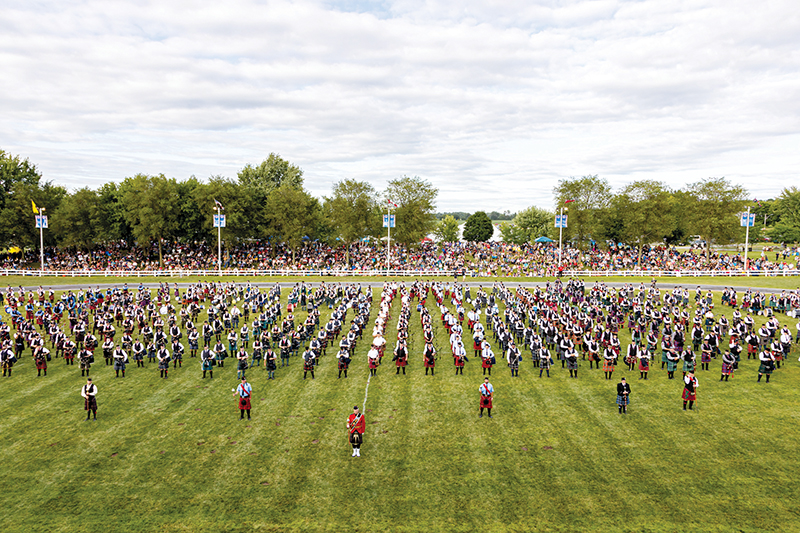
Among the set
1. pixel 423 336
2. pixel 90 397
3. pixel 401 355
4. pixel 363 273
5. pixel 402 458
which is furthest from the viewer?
pixel 363 273

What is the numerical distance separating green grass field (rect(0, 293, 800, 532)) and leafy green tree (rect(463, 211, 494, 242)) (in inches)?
3213

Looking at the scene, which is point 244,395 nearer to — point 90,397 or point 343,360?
point 90,397

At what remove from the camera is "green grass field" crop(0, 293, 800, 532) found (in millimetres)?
9562

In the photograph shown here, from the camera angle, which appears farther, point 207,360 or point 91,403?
point 207,360

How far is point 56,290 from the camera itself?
137ft

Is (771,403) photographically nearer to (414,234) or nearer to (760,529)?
(760,529)

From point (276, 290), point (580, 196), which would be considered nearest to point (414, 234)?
point (580, 196)

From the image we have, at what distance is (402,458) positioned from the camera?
11.9 m

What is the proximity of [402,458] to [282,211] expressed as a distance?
2089 inches

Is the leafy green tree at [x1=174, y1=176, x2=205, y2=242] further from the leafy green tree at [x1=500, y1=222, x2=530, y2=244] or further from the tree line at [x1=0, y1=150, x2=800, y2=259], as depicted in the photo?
the leafy green tree at [x1=500, y1=222, x2=530, y2=244]

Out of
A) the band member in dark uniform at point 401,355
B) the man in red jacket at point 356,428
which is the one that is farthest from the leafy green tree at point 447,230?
the man in red jacket at point 356,428

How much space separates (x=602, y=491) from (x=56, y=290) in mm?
47439

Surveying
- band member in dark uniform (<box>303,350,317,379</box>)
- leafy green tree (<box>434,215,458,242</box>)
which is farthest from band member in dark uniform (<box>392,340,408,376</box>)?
leafy green tree (<box>434,215,458,242</box>)

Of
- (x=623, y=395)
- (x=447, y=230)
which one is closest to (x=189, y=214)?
(x=447, y=230)
